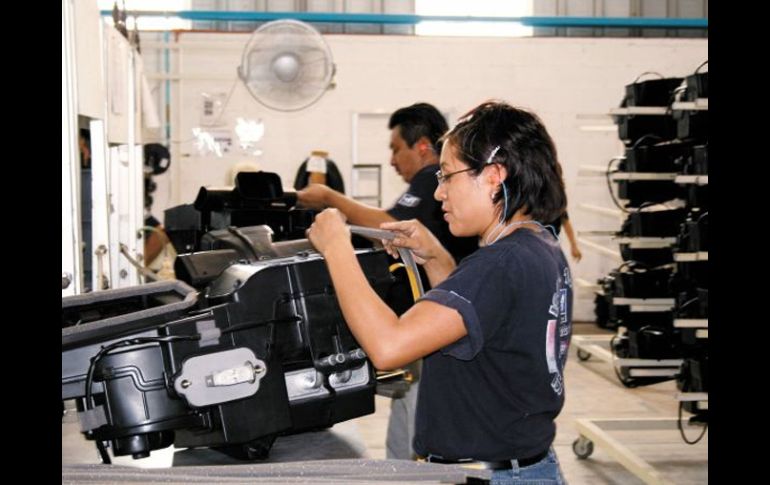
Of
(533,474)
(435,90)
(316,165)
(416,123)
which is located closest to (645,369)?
(416,123)

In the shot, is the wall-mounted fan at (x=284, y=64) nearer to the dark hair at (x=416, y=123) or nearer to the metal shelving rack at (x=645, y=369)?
the metal shelving rack at (x=645, y=369)

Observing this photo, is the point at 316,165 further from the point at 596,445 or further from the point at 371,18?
the point at 596,445

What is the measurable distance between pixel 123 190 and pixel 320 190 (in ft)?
6.80

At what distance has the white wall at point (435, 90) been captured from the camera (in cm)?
967

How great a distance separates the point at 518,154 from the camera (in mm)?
1814

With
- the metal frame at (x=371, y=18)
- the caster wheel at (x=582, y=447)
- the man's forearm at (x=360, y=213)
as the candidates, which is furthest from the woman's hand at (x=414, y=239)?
the metal frame at (x=371, y=18)

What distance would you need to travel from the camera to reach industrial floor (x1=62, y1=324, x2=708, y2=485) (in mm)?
2252

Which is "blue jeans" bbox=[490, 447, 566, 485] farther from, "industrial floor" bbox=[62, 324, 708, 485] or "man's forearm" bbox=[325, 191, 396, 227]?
"man's forearm" bbox=[325, 191, 396, 227]

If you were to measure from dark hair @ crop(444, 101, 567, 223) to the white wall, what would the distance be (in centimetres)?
785

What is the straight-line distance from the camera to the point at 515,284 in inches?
68.3
